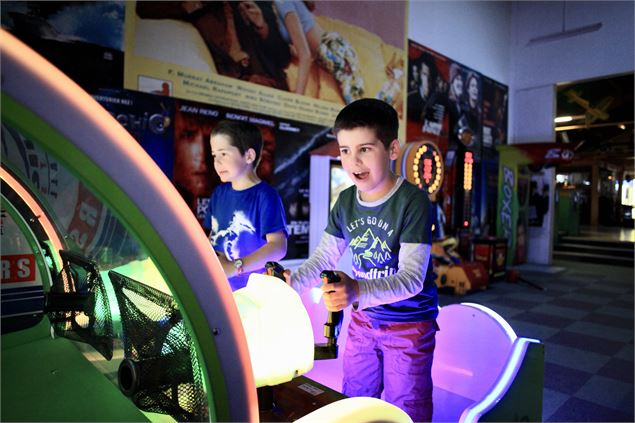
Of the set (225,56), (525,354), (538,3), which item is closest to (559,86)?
(538,3)

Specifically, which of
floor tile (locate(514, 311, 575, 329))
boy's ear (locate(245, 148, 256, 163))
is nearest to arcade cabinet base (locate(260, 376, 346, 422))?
boy's ear (locate(245, 148, 256, 163))

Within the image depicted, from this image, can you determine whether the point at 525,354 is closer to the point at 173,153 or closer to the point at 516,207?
the point at 173,153

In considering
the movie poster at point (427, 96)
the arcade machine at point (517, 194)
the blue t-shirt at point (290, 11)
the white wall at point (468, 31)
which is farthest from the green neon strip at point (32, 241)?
the arcade machine at point (517, 194)

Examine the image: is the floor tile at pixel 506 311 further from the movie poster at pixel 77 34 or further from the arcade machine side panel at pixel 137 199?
the arcade machine side panel at pixel 137 199

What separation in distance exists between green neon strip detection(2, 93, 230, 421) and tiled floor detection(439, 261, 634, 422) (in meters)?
2.44

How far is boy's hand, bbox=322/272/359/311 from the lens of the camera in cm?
94

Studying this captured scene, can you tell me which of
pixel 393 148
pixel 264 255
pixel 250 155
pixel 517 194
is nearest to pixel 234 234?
pixel 264 255

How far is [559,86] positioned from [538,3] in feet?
4.99

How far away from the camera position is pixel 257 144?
2006mm

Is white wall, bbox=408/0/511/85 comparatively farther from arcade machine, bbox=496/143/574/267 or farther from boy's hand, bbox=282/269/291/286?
boy's hand, bbox=282/269/291/286

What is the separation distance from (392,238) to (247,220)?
0.85m

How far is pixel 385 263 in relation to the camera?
49.6 inches

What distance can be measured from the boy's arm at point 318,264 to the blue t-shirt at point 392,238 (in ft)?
0.21

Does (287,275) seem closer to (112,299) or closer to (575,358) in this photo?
(112,299)
